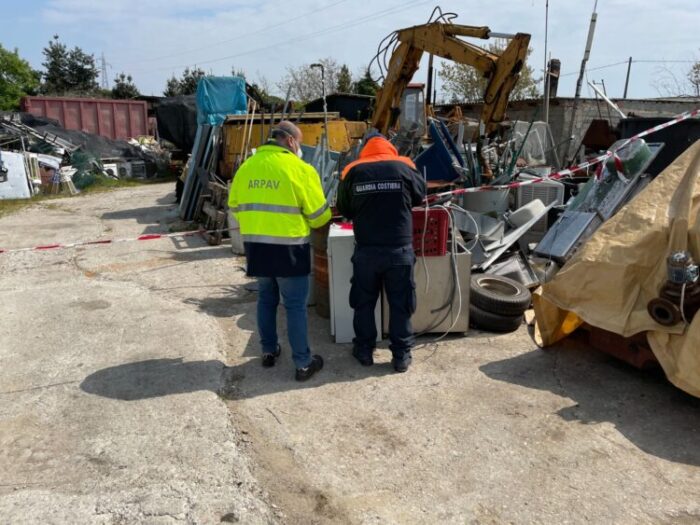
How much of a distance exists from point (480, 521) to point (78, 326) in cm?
431

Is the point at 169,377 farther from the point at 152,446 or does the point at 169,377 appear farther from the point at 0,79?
the point at 0,79

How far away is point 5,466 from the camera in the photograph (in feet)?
10.6

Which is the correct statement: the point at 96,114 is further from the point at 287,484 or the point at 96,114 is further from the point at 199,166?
the point at 287,484

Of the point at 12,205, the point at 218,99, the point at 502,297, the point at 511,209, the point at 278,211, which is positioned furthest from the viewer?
the point at 12,205

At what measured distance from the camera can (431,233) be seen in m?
4.79

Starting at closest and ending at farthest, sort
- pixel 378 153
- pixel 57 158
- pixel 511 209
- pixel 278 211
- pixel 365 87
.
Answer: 1. pixel 278 211
2. pixel 378 153
3. pixel 511 209
4. pixel 57 158
5. pixel 365 87

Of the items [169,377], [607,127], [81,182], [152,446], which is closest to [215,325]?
[169,377]

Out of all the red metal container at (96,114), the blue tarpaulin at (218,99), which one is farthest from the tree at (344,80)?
the blue tarpaulin at (218,99)

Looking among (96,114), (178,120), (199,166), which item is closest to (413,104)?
(199,166)

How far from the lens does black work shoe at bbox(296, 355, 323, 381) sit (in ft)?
13.9

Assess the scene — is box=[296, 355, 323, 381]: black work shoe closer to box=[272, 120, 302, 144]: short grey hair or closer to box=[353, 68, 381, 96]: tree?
box=[272, 120, 302, 144]: short grey hair

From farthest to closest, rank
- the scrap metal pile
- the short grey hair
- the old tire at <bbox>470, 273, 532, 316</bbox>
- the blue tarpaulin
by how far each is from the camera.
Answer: the blue tarpaulin < the scrap metal pile < the old tire at <bbox>470, 273, 532, 316</bbox> < the short grey hair

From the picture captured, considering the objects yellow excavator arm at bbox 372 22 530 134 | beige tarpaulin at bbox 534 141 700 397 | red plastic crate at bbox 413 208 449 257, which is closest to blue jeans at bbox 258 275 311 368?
red plastic crate at bbox 413 208 449 257

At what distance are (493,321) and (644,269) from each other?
1.51 m
